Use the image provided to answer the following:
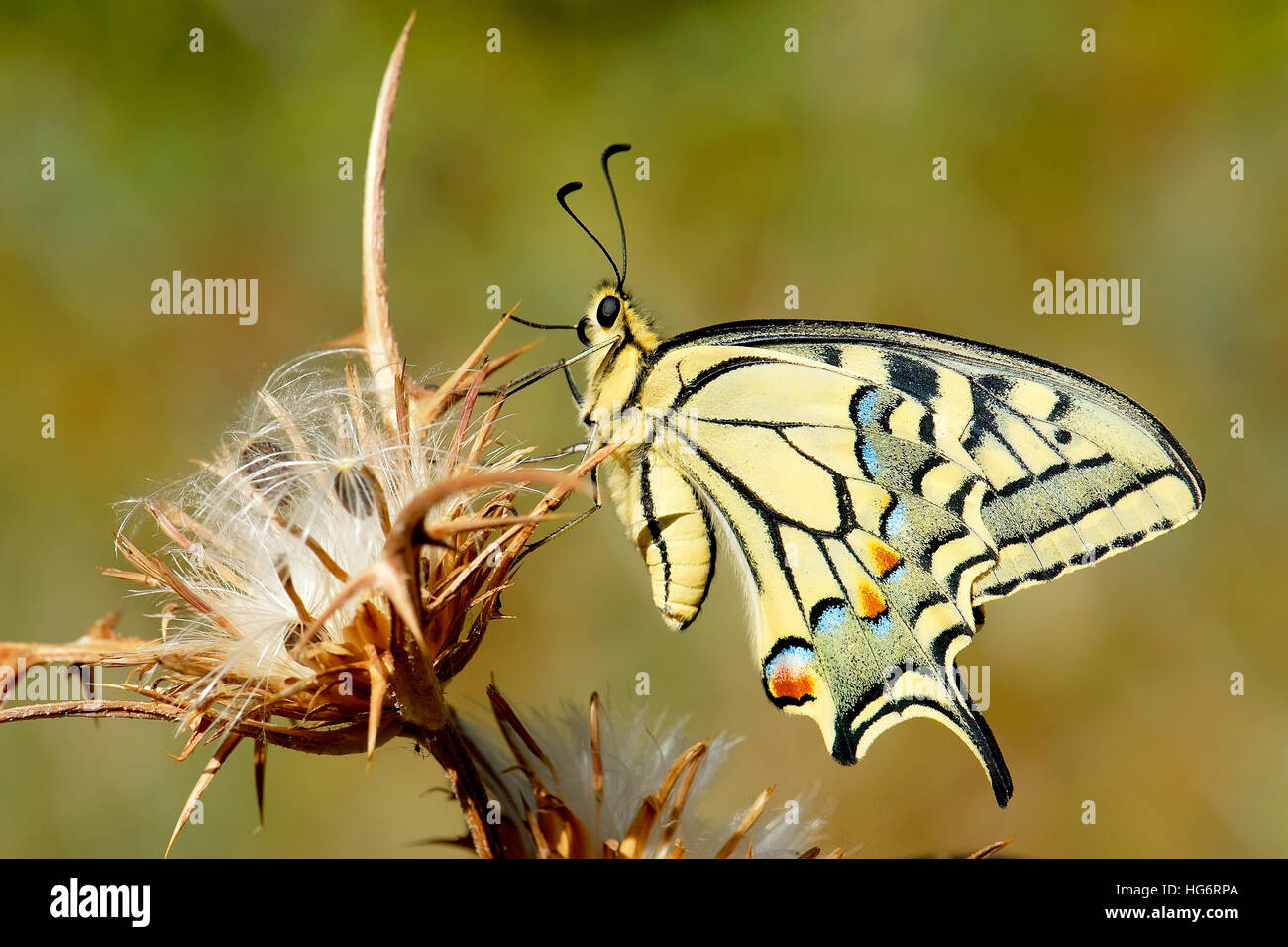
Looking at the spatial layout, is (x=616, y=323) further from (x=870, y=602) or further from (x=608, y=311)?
(x=870, y=602)

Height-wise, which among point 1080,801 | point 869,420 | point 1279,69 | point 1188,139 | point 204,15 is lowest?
point 1080,801

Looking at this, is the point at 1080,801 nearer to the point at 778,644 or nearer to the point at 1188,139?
the point at 778,644

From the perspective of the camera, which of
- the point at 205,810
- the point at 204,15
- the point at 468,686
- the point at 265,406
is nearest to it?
the point at 265,406

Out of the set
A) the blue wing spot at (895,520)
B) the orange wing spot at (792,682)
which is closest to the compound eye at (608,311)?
the blue wing spot at (895,520)

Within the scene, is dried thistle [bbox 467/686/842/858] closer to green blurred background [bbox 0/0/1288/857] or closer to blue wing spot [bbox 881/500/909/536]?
blue wing spot [bbox 881/500/909/536]

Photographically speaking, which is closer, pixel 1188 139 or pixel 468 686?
pixel 468 686
